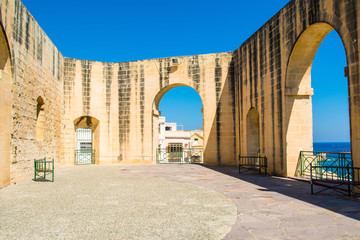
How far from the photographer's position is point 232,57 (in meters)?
14.2

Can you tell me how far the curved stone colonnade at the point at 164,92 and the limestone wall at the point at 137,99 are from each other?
0.05 m

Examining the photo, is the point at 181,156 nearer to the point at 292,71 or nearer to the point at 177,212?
the point at 292,71

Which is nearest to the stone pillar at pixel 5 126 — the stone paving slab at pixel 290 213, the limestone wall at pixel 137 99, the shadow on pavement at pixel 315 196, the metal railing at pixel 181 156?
the stone paving slab at pixel 290 213

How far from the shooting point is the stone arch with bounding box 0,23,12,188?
25.7 feet

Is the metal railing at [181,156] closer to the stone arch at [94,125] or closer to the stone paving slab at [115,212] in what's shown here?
the stone arch at [94,125]

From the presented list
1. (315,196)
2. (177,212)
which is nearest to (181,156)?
(315,196)

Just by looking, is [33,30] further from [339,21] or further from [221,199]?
[339,21]

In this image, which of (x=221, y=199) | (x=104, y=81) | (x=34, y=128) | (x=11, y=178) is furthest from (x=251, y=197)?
(x=104, y=81)

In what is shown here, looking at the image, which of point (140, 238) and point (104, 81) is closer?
point (140, 238)

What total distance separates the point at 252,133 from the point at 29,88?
8804mm

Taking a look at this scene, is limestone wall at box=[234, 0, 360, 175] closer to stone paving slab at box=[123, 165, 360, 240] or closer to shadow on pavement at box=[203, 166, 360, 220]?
shadow on pavement at box=[203, 166, 360, 220]

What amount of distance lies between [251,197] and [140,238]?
3.18 m

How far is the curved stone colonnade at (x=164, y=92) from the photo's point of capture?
810 cm

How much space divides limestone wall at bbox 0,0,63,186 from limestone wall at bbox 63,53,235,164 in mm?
1678
